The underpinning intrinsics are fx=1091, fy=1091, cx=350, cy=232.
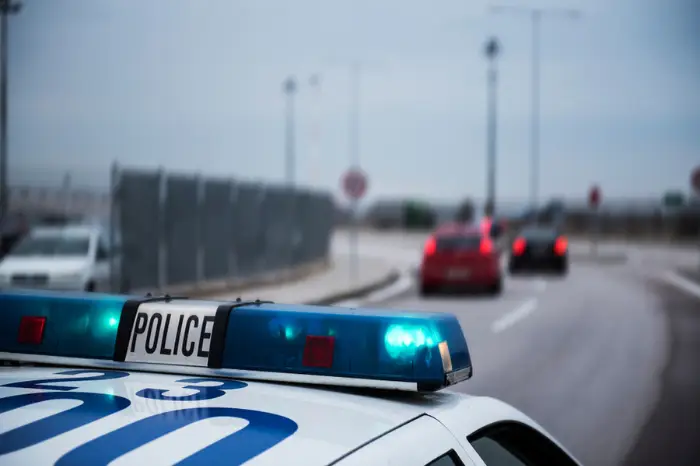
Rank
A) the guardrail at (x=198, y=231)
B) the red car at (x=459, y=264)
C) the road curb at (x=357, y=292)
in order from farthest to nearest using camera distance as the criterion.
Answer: the red car at (x=459, y=264) → the road curb at (x=357, y=292) → the guardrail at (x=198, y=231)

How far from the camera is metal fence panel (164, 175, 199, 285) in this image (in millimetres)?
21422

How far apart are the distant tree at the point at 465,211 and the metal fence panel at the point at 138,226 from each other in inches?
2358

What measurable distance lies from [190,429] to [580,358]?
40.1ft

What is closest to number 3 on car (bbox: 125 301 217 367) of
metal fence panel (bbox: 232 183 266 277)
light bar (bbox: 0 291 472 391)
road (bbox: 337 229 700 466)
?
light bar (bbox: 0 291 472 391)

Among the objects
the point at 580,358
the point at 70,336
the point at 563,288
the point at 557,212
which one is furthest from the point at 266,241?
the point at 557,212

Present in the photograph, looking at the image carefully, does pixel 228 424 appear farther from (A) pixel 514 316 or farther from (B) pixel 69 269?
(A) pixel 514 316

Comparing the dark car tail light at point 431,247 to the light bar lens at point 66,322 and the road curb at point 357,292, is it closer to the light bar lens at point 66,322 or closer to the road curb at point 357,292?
the road curb at point 357,292

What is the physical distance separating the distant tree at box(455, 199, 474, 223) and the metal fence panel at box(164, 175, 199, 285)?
57.9 metres

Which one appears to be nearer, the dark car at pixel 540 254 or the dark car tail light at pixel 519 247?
the dark car at pixel 540 254

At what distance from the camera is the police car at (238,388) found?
212cm

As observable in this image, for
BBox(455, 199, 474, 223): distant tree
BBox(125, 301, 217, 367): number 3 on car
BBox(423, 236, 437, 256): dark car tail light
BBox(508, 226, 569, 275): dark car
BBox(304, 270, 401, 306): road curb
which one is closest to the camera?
BBox(125, 301, 217, 367): number 3 on car

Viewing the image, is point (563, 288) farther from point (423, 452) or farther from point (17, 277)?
point (423, 452)

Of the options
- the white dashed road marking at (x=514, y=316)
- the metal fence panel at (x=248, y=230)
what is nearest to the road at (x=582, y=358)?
the white dashed road marking at (x=514, y=316)

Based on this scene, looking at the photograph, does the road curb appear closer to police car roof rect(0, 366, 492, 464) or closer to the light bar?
the light bar
